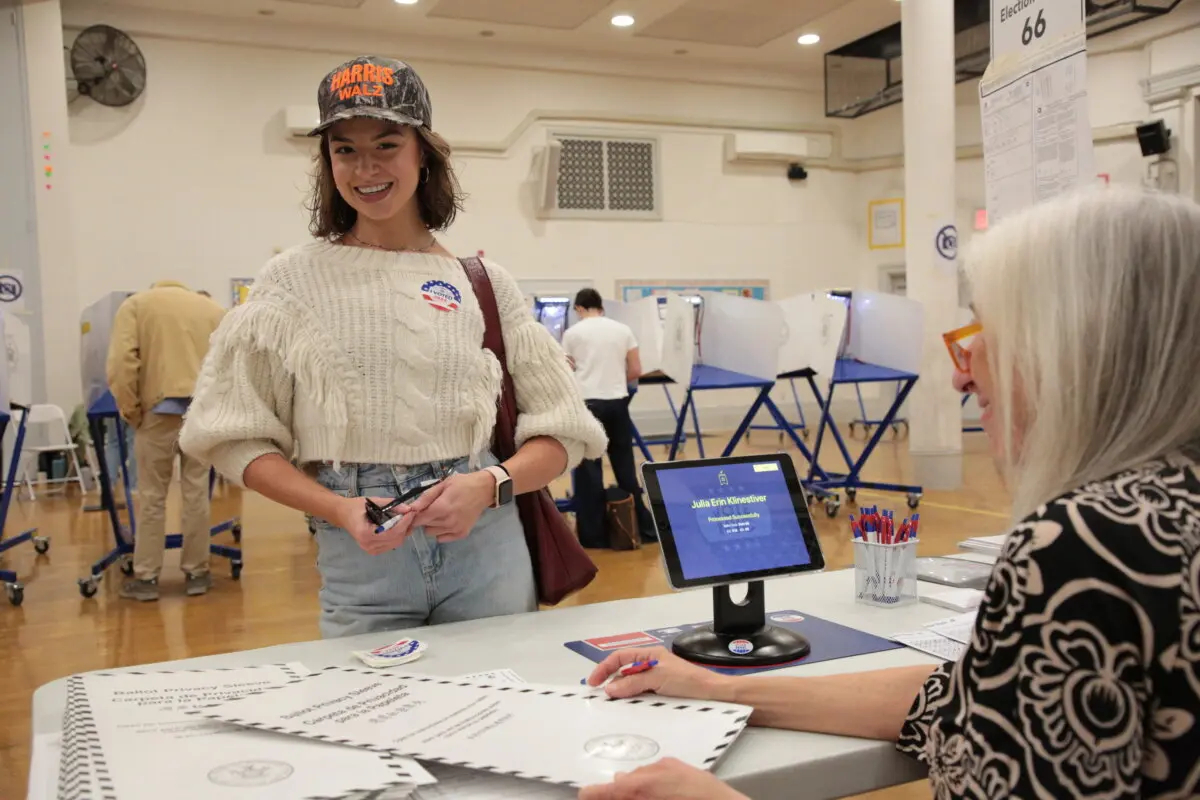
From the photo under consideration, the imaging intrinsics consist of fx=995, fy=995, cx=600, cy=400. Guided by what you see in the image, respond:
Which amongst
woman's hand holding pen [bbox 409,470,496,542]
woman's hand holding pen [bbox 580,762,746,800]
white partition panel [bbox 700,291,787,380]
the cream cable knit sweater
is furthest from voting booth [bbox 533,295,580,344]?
woman's hand holding pen [bbox 580,762,746,800]

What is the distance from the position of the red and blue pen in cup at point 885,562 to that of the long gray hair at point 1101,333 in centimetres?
78

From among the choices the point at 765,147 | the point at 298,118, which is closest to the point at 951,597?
the point at 298,118

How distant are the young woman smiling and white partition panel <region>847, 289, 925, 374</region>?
17.7 ft

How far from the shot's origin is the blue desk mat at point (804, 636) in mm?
1311

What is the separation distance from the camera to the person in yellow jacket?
4543mm

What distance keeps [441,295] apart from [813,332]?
542cm

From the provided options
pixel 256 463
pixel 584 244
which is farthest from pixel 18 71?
pixel 256 463

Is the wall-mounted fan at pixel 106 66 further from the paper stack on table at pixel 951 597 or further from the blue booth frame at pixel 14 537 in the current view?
the paper stack on table at pixel 951 597

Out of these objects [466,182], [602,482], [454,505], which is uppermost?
[466,182]

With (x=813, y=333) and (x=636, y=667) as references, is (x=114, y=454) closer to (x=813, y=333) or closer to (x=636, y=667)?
(x=813, y=333)

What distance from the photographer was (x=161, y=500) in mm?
4742

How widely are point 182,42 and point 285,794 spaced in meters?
10.1

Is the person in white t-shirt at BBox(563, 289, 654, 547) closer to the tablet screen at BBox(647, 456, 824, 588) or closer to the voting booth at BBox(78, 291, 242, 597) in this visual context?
the voting booth at BBox(78, 291, 242, 597)

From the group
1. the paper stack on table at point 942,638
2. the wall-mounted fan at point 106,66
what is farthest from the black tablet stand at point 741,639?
the wall-mounted fan at point 106,66
